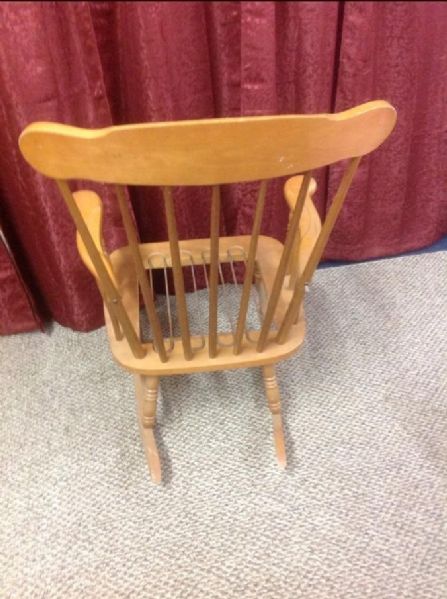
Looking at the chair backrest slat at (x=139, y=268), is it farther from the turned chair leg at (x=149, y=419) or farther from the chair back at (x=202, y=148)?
the turned chair leg at (x=149, y=419)

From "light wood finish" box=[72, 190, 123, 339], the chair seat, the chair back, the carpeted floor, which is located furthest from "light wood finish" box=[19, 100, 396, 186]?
the carpeted floor

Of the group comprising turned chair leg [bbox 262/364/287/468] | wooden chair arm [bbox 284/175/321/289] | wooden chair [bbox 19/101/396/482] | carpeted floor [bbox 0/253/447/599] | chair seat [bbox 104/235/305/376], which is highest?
wooden chair [bbox 19/101/396/482]

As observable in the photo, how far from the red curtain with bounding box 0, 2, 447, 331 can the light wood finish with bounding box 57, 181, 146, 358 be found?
1.36 ft

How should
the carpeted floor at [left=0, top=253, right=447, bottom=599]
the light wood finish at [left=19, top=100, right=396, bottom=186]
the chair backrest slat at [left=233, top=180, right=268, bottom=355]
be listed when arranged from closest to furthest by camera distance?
1. the light wood finish at [left=19, top=100, right=396, bottom=186]
2. the chair backrest slat at [left=233, top=180, right=268, bottom=355]
3. the carpeted floor at [left=0, top=253, right=447, bottom=599]

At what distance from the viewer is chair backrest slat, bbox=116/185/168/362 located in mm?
698

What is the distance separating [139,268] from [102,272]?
0.06m

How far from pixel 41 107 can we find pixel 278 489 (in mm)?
923

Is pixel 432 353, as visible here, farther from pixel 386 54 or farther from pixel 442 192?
pixel 386 54

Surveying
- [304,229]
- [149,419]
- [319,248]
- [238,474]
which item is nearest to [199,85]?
[304,229]

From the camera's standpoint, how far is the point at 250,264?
83 centimetres

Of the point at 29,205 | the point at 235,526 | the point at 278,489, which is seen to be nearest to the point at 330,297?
the point at 278,489

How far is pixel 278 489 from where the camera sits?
44.3 inches

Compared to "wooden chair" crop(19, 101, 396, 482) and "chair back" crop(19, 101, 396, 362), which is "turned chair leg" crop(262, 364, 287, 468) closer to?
"wooden chair" crop(19, 101, 396, 482)

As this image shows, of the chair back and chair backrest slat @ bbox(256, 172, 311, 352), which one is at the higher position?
the chair back
